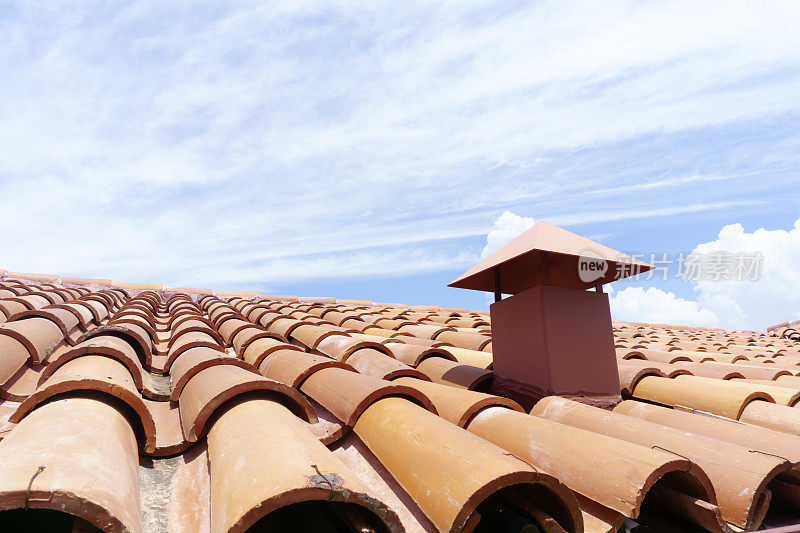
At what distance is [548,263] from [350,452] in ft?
7.11

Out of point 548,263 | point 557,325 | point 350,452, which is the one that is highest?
point 548,263

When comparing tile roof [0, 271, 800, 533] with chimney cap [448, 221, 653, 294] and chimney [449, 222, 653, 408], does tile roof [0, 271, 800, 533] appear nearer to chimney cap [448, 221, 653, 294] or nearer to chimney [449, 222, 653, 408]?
chimney [449, 222, 653, 408]

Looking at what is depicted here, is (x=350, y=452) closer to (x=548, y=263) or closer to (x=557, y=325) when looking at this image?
(x=557, y=325)

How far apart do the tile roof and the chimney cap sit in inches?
34.9

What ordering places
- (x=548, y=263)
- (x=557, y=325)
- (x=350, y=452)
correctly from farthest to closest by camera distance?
1. (x=548, y=263)
2. (x=557, y=325)
3. (x=350, y=452)

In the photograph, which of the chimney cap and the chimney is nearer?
the chimney

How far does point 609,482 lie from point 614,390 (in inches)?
70.5

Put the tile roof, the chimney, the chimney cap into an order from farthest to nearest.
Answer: the chimney cap < the chimney < the tile roof

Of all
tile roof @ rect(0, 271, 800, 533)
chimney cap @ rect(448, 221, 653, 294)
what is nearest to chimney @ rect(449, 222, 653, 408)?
chimney cap @ rect(448, 221, 653, 294)

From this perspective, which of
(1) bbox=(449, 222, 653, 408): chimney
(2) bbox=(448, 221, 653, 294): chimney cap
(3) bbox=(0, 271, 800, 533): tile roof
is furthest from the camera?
(2) bbox=(448, 221, 653, 294): chimney cap

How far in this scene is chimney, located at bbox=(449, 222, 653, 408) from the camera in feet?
10.8

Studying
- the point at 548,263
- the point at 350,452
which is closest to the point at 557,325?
the point at 548,263

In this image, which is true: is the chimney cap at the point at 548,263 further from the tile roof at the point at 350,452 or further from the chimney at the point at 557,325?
the tile roof at the point at 350,452

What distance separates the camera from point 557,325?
335 cm
